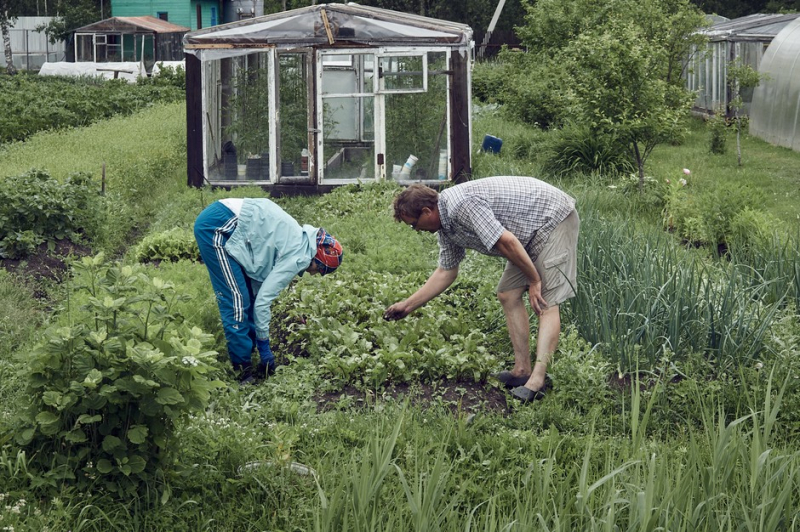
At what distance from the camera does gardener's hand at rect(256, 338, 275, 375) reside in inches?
225

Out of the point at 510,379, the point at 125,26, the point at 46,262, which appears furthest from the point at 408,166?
the point at 125,26

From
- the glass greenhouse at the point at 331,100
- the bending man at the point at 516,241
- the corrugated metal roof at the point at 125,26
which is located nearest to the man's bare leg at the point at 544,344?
the bending man at the point at 516,241

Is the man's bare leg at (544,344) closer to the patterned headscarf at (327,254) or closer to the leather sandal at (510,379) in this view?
the leather sandal at (510,379)

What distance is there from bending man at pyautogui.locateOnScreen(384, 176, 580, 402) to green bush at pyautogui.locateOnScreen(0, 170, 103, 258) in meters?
4.90

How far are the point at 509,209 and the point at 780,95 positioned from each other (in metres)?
14.2

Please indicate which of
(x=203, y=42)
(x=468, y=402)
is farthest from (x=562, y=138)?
(x=468, y=402)

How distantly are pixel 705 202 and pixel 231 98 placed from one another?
6.80m

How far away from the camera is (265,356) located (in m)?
5.77

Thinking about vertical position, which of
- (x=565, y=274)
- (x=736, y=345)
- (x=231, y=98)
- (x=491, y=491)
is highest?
(x=231, y=98)

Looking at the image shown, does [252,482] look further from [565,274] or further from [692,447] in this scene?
Answer: [565,274]

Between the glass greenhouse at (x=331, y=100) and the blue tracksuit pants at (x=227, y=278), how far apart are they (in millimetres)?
7644

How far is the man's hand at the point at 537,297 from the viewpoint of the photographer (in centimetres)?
533

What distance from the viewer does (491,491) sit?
170 inches

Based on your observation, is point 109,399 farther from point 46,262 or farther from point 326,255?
point 46,262
